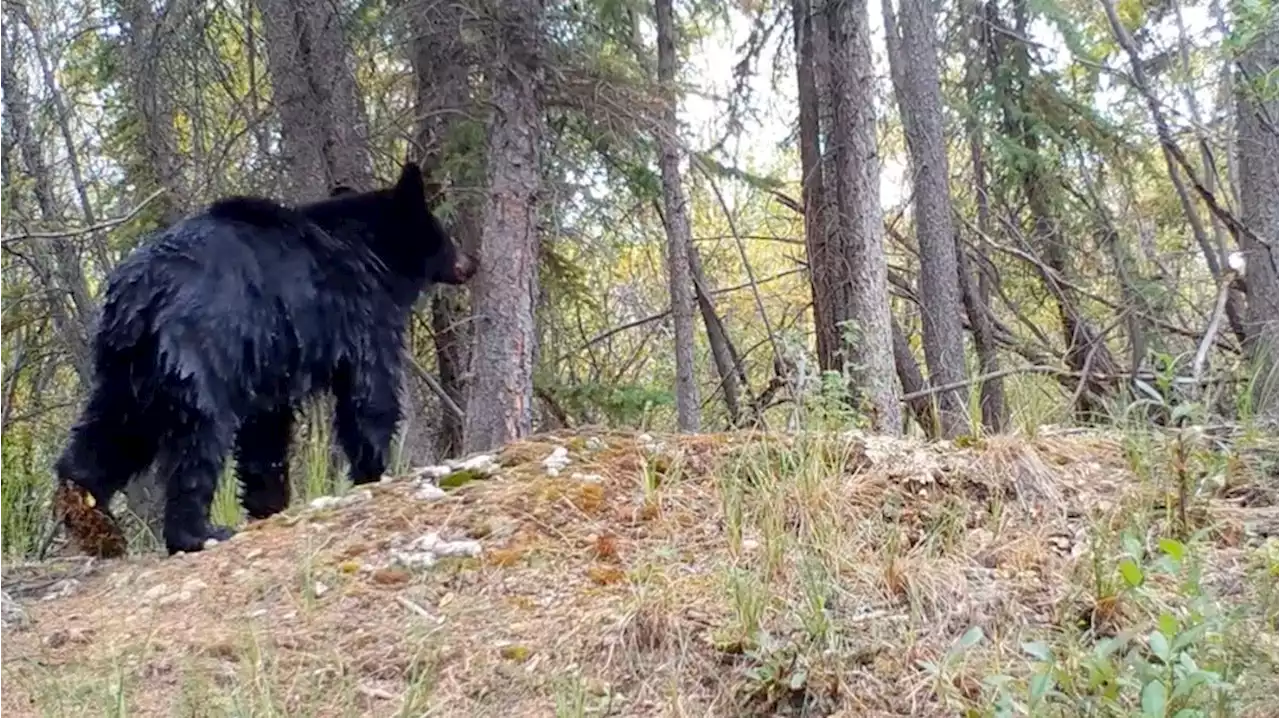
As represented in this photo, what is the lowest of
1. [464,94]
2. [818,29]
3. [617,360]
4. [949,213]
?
[617,360]

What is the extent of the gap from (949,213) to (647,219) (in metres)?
2.32

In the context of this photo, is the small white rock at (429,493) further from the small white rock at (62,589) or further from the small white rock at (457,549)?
the small white rock at (62,589)

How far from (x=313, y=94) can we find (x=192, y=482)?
321 cm

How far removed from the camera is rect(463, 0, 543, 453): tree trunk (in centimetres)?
546

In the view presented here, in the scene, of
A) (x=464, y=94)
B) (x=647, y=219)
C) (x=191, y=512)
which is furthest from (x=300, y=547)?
(x=647, y=219)

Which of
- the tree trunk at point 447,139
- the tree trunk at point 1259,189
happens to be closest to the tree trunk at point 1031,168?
the tree trunk at point 1259,189

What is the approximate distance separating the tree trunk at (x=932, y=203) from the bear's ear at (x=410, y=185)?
419 centimetres

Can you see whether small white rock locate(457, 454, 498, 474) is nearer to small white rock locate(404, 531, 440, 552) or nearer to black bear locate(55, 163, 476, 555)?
small white rock locate(404, 531, 440, 552)

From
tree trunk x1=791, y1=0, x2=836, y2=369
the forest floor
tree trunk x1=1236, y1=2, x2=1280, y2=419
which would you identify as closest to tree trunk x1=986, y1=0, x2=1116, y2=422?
tree trunk x1=1236, y1=2, x2=1280, y2=419

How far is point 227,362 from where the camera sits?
4.27 meters

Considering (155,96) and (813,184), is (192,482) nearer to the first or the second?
(155,96)

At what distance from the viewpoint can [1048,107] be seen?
965cm

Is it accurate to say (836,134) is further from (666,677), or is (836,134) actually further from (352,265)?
(666,677)

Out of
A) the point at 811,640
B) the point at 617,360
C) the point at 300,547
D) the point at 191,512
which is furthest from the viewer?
the point at 617,360
